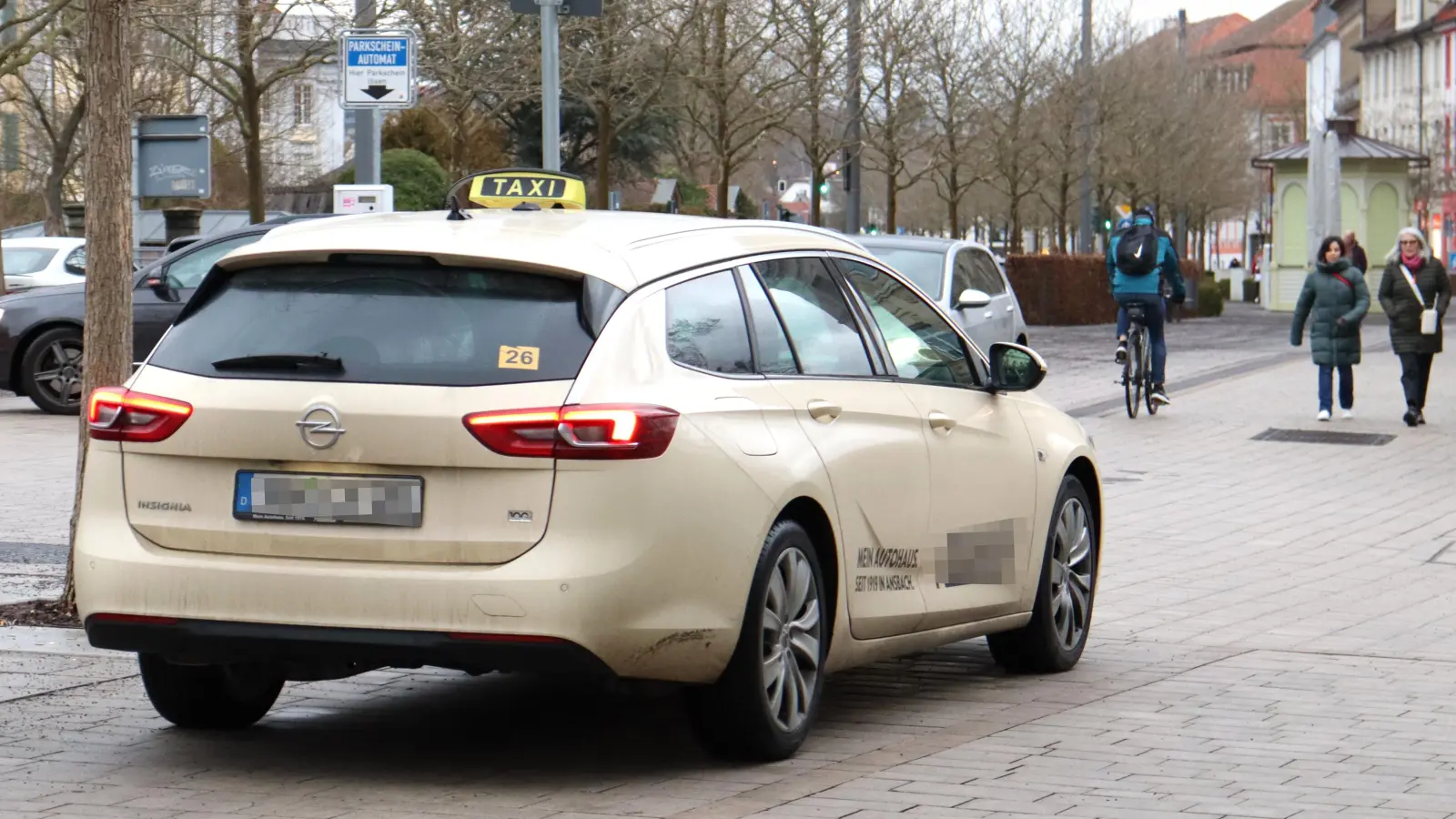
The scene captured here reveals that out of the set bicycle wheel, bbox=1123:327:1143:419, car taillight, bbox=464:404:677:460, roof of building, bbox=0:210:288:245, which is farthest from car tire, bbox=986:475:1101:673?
roof of building, bbox=0:210:288:245

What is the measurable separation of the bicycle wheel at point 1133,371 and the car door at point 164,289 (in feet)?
25.9

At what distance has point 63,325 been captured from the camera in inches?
775

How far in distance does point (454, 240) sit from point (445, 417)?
57cm

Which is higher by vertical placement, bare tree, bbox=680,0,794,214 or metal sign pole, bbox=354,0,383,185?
bare tree, bbox=680,0,794,214

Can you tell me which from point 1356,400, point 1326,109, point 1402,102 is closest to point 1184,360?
point 1356,400

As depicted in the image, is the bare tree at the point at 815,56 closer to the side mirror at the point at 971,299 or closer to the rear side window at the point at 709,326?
the side mirror at the point at 971,299

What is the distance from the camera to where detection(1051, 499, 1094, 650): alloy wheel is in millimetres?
7922

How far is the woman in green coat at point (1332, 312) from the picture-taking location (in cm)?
2011

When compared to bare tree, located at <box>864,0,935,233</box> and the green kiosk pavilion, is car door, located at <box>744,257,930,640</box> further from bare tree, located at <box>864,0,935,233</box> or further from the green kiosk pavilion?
the green kiosk pavilion

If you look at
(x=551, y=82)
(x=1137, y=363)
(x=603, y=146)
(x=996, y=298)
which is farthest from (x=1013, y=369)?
(x=603, y=146)

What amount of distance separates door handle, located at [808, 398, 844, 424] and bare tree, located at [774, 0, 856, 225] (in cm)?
2998

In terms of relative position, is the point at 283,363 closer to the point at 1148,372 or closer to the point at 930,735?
the point at 930,735

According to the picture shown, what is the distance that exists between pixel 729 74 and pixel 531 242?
29.3 meters

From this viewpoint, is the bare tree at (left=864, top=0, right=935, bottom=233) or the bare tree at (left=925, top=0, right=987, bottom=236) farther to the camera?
the bare tree at (left=925, top=0, right=987, bottom=236)
